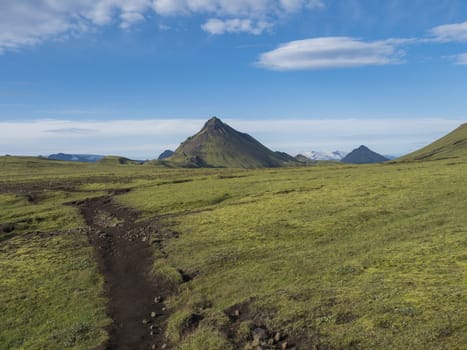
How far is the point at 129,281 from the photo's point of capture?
3700 centimetres

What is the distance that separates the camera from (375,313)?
2297 centimetres

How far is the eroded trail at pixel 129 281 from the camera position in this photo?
26.5m

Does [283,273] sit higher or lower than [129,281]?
higher

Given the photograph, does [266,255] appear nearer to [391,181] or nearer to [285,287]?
[285,287]

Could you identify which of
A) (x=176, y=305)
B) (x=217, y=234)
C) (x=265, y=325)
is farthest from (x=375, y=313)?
(x=217, y=234)

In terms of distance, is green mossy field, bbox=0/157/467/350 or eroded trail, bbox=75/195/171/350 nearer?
green mossy field, bbox=0/157/467/350

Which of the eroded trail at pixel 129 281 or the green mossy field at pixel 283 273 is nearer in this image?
the green mossy field at pixel 283 273

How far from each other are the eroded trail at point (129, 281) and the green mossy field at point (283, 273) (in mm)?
1117

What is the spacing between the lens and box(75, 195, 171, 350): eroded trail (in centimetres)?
2645

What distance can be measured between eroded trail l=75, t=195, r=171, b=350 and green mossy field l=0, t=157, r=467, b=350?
112 cm

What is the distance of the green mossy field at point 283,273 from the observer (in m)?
22.8

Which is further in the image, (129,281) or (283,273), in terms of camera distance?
(129,281)

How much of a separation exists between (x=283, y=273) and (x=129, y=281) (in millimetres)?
15322

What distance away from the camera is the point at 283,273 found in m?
33.4
